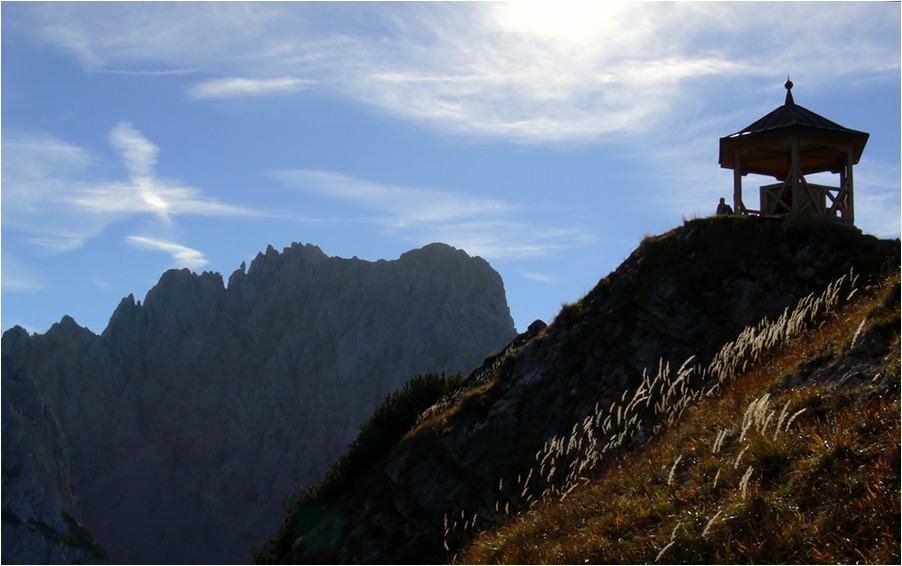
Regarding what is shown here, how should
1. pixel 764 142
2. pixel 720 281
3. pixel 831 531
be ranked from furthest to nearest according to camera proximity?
pixel 764 142 < pixel 720 281 < pixel 831 531

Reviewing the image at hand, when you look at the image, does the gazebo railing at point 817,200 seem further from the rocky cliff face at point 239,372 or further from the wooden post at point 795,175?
the rocky cliff face at point 239,372

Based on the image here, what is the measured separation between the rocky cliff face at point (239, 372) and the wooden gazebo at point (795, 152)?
12786 cm

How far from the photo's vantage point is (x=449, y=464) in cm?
2177

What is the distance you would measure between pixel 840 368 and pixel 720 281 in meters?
12.6

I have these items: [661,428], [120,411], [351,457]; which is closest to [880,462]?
[661,428]

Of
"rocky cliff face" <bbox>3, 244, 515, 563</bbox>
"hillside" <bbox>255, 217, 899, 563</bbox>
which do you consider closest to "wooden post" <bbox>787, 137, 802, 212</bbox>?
"hillside" <bbox>255, 217, 899, 563</bbox>

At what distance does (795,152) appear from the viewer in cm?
2255

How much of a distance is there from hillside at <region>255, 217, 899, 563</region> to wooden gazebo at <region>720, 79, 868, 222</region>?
1.50 m

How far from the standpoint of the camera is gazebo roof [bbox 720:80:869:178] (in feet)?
74.8

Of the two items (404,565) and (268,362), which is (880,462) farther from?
(268,362)

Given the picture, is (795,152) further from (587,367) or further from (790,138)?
(587,367)

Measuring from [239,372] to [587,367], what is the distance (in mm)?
149978

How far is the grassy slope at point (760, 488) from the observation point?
6520 mm

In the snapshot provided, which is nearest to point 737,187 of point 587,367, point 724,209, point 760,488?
point 724,209
